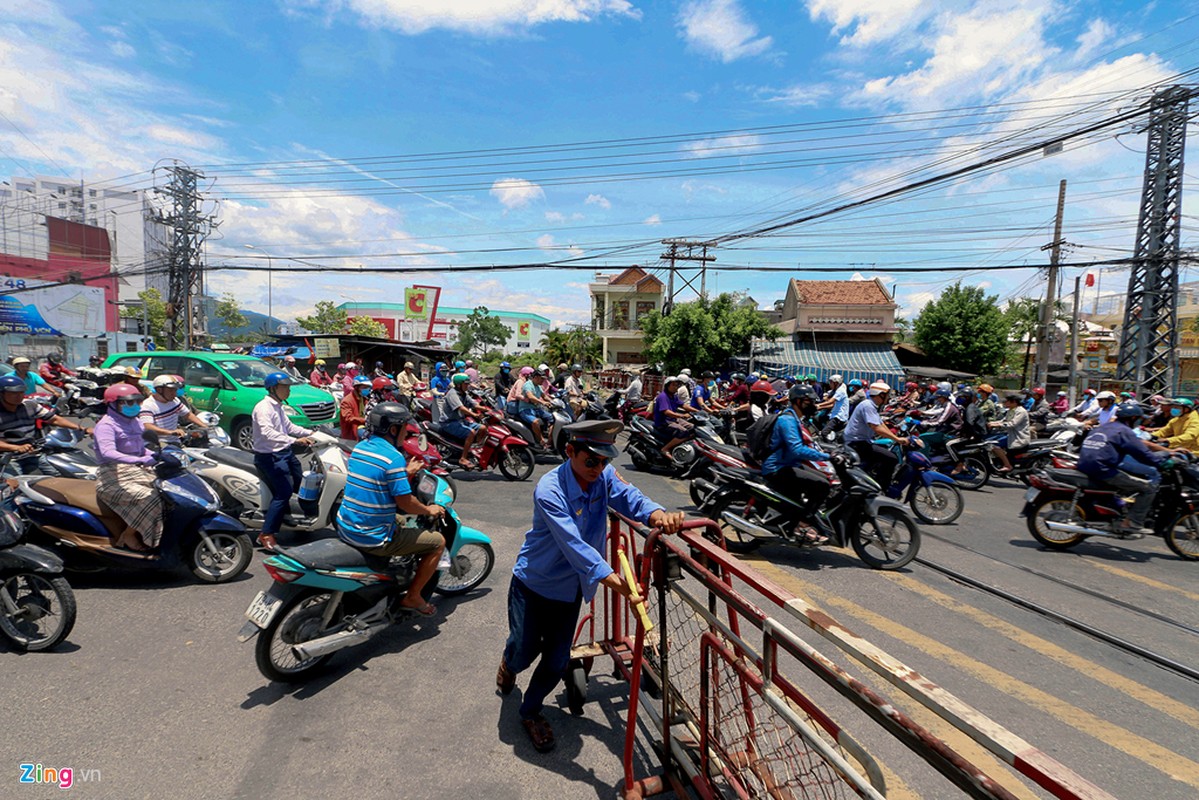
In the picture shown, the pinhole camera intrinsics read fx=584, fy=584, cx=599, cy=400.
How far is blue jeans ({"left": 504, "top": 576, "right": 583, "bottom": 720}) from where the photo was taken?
277cm

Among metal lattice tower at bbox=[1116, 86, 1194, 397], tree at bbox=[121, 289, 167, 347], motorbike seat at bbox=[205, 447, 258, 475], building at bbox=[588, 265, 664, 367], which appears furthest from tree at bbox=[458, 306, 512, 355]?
motorbike seat at bbox=[205, 447, 258, 475]

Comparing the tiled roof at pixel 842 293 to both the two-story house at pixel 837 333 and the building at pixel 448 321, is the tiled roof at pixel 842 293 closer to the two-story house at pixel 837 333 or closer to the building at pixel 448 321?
the two-story house at pixel 837 333

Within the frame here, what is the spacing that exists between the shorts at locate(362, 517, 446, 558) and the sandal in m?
1.23

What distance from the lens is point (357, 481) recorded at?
339 centimetres

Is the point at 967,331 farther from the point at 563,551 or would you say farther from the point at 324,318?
the point at 324,318

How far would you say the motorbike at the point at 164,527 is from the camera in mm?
4250

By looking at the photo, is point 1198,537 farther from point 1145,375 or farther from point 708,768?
point 1145,375

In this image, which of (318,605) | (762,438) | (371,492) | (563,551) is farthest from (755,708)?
(762,438)

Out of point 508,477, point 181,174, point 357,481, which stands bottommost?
point 508,477

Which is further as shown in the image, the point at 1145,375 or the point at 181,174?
the point at 181,174

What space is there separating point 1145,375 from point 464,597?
18.7 metres

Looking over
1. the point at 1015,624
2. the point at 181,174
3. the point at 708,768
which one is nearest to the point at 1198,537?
the point at 1015,624

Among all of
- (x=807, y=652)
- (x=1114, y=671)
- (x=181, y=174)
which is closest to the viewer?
(x=807, y=652)

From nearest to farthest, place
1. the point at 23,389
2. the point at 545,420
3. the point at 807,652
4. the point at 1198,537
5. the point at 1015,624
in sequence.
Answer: the point at 807,652
the point at 1015,624
the point at 23,389
the point at 1198,537
the point at 545,420
